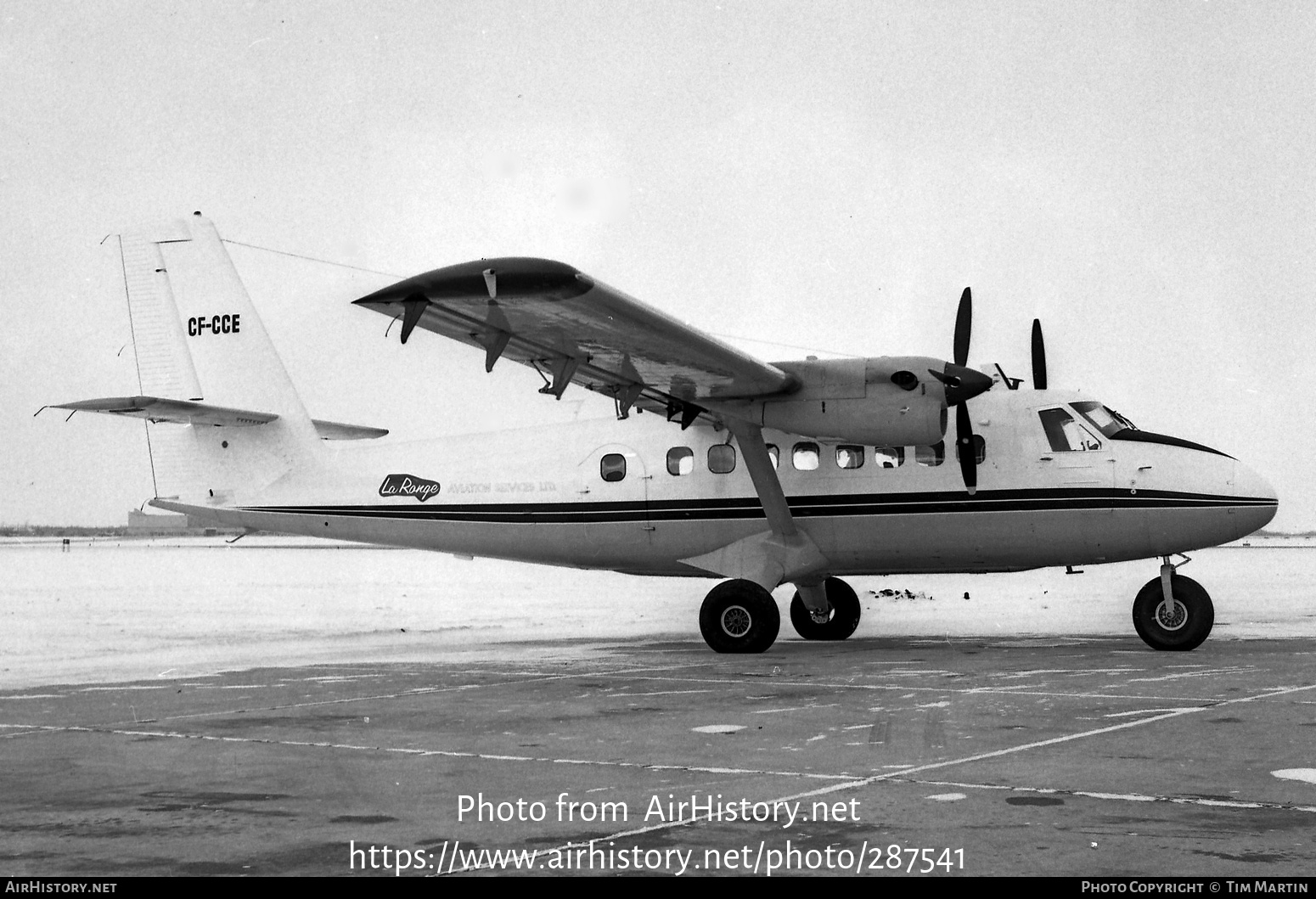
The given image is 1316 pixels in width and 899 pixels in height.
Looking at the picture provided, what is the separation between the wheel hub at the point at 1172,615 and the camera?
14.9 meters

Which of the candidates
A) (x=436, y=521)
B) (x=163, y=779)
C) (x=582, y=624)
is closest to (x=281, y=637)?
(x=436, y=521)

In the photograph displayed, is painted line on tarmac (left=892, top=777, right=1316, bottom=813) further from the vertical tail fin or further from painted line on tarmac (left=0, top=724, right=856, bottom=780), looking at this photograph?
the vertical tail fin

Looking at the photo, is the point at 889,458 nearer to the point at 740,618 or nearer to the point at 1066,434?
the point at 1066,434

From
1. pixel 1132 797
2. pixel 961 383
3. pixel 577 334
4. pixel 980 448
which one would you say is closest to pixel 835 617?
pixel 980 448

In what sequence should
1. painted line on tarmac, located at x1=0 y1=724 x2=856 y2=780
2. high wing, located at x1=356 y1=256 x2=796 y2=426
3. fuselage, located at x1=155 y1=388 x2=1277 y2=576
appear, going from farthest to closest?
fuselage, located at x1=155 y1=388 x2=1277 y2=576
high wing, located at x1=356 y1=256 x2=796 y2=426
painted line on tarmac, located at x1=0 y1=724 x2=856 y2=780

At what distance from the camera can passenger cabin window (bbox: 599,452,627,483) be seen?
Result: 1734cm

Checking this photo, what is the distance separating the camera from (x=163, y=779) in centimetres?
725

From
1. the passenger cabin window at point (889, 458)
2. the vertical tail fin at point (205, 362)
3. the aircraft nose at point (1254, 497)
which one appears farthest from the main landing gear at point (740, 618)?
the vertical tail fin at point (205, 362)

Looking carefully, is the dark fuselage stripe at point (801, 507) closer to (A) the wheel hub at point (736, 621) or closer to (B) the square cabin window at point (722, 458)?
Result: (B) the square cabin window at point (722, 458)

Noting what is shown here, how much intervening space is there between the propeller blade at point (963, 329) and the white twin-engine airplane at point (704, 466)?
0.04 m

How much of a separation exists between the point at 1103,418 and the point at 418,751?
428 inches

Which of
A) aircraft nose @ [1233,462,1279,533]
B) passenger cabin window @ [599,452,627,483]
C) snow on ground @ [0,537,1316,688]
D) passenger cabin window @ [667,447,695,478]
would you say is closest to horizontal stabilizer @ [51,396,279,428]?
snow on ground @ [0,537,1316,688]

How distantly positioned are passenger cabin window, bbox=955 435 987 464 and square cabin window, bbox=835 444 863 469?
1.24m

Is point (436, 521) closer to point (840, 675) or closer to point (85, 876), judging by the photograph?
point (840, 675)
